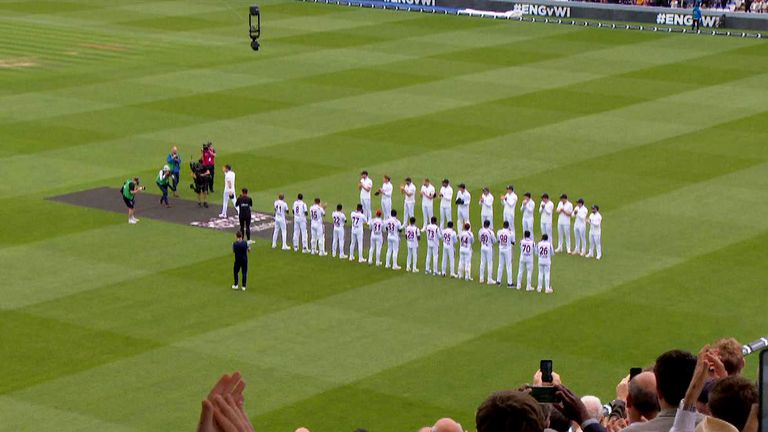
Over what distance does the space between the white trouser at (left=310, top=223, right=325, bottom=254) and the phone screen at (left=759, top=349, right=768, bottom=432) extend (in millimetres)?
26451

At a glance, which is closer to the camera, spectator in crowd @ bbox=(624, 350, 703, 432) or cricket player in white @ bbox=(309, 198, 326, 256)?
spectator in crowd @ bbox=(624, 350, 703, 432)

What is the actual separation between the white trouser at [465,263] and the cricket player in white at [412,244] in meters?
1.14

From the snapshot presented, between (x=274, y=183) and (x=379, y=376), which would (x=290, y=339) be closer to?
(x=379, y=376)

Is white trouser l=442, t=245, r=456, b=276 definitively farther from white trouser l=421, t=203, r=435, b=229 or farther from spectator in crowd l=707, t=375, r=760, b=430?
spectator in crowd l=707, t=375, r=760, b=430

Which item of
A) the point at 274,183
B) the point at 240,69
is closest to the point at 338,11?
the point at 240,69

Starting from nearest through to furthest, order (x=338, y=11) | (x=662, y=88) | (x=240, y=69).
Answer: (x=662, y=88)
(x=240, y=69)
(x=338, y=11)

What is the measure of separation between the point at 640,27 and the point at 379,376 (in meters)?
48.7

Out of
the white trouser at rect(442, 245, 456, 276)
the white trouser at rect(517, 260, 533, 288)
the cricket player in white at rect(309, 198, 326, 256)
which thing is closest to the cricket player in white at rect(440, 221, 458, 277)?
the white trouser at rect(442, 245, 456, 276)

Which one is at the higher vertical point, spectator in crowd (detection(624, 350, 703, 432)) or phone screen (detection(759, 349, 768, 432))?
phone screen (detection(759, 349, 768, 432))

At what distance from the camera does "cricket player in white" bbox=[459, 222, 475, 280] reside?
1288 inches

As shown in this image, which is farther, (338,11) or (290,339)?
(338,11)

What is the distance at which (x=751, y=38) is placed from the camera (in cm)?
6881

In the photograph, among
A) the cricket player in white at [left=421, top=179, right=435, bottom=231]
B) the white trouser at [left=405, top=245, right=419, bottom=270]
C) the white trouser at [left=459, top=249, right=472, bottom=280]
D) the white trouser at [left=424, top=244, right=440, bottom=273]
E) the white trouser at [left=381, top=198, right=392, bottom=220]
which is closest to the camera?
the white trouser at [left=459, top=249, right=472, bottom=280]

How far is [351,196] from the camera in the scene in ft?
132
